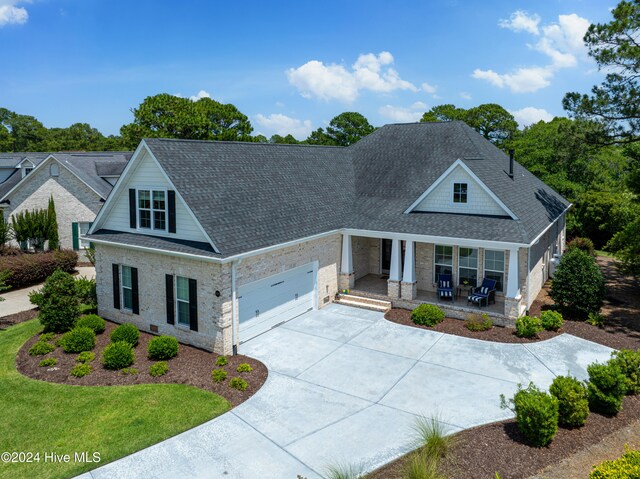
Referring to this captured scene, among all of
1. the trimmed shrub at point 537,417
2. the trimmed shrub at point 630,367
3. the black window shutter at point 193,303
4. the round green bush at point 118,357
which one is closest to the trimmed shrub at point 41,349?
the round green bush at point 118,357

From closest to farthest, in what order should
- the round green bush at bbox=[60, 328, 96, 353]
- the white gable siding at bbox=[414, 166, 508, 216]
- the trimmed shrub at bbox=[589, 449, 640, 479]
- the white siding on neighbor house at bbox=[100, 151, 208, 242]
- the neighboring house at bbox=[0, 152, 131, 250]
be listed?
the trimmed shrub at bbox=[589, 449, 640, 479]
the round green bush at bbox=[60, 328, 96, 353]
the white siding on neighbor house at bbox=[100, 151, 208, 242]
the white gable siding at bbox=[414, 166, 508, 216]
the neighboring house at bbox=[0, 152, 131, 250]

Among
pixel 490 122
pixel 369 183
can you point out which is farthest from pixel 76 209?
pixel 490 122

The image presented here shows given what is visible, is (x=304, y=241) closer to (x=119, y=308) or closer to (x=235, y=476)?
(x=119, y=308)

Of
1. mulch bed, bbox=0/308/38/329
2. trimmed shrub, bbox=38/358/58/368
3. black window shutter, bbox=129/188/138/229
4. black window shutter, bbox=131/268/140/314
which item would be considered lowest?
mulch bed, bbox=0/308/38/329

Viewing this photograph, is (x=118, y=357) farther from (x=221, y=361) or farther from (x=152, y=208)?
(x=152, y=208)

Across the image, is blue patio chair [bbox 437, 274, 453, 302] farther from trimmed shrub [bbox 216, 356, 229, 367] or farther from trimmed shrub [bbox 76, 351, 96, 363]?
trimmed shrub [bbox 76, 351, 96, 363]

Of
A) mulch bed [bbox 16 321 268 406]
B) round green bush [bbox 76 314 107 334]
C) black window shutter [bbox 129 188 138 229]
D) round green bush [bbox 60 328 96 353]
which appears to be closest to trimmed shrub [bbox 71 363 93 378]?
mulch bed [bbox 16 321 268 406]

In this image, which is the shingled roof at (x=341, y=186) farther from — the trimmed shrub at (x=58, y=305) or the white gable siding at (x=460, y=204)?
the trimmed shrub at (x=58, y=305)
